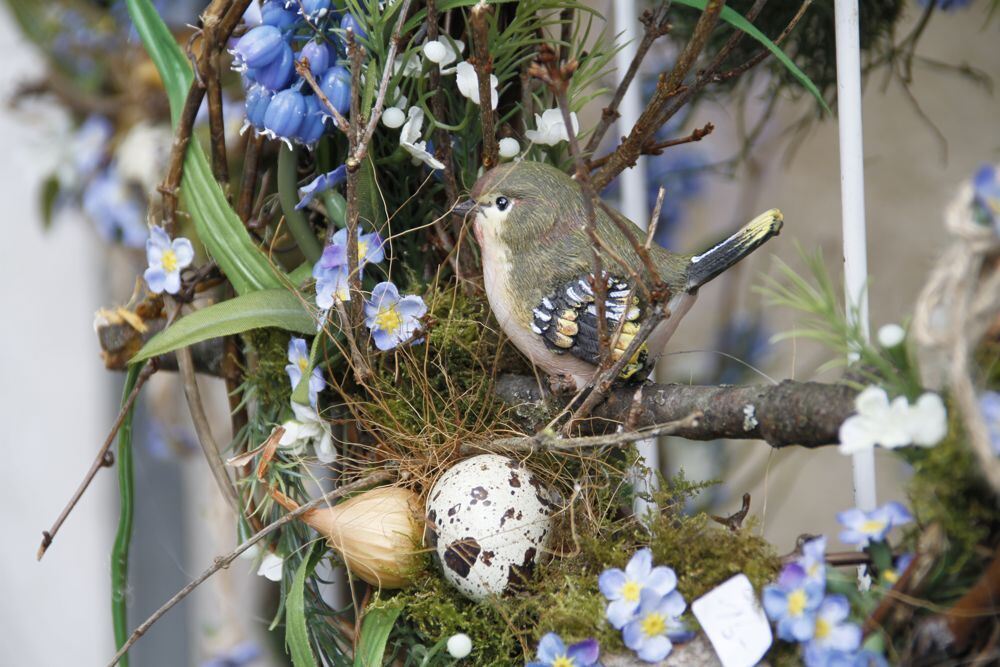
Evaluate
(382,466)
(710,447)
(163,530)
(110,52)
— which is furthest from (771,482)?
(110,52)

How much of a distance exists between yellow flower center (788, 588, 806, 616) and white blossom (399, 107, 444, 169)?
0.32 m

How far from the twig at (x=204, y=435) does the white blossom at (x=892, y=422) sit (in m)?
0.41

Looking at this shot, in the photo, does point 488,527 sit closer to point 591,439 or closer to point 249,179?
point 591,439

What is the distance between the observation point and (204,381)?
46.1 inches

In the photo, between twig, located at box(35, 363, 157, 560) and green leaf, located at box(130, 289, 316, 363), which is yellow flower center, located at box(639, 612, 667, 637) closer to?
green leaf, located at box(130, 289, 316, 363)

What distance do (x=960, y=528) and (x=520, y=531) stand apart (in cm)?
22

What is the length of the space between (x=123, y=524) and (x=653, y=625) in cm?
41

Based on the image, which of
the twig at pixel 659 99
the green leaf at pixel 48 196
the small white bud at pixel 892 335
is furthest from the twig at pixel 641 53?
the green leaf at pixel 48 196

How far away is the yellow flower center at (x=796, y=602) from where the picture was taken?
1.43 feet

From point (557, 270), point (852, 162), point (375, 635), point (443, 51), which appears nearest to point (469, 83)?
point (443, 51)

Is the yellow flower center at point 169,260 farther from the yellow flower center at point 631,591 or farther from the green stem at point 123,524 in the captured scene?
the yellow flower center at point 631,591

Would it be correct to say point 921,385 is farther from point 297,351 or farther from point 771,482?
point 771,482

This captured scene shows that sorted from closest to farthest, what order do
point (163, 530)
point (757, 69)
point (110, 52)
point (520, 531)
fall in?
1. point (520, 531)
2. point (757, 69)
3. point (110, 52)
4. point (163, 530)

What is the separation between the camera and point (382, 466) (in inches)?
24.4
